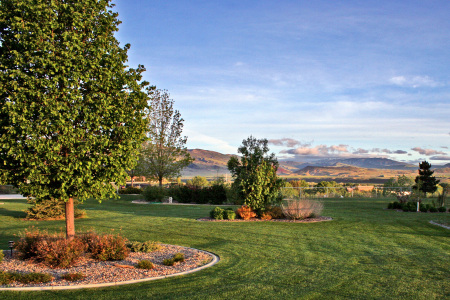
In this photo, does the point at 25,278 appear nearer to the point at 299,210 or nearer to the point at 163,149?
the point at 299,210

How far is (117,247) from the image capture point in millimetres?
8094

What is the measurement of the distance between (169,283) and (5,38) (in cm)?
573

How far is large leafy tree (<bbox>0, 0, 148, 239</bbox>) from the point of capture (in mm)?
7066

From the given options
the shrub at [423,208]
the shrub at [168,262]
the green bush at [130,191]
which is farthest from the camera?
the green bush at [130,191]

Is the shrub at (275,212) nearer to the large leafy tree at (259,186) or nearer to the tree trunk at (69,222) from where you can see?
the large leafy tree at (259,186)

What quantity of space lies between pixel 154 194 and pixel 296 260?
2049 cm

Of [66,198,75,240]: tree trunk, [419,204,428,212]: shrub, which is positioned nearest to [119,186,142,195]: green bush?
[419,204,428,212]: shrub

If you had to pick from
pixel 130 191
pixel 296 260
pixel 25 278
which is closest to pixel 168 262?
pixel 25 278

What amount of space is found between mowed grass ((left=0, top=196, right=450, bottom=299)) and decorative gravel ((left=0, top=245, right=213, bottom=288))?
44cm

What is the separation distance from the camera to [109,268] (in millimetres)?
7293

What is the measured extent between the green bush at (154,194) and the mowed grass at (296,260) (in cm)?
1241

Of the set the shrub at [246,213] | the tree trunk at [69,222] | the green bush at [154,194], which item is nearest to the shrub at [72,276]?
the tree trunk at [69,222]

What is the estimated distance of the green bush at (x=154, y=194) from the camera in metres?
27.6

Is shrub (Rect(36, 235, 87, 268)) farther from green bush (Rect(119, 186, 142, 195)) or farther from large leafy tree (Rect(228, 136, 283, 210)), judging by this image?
green bush (Rect(119, 186, 142, 195))
